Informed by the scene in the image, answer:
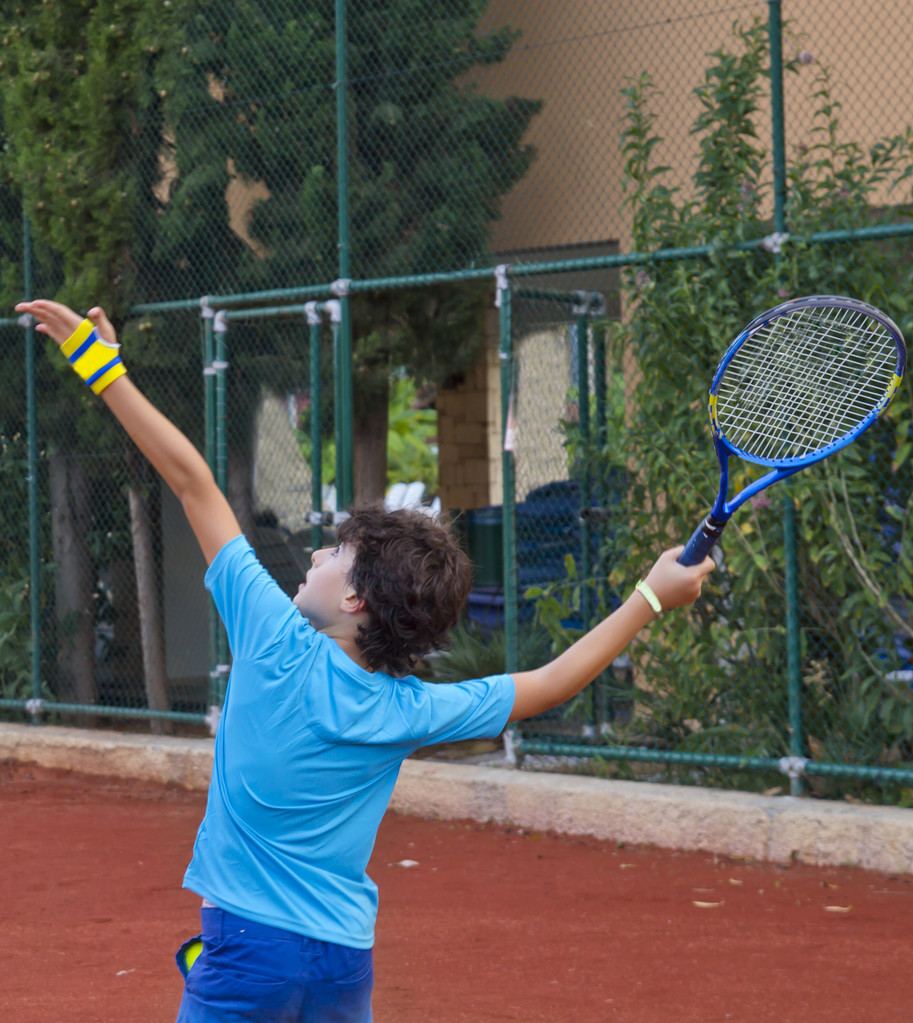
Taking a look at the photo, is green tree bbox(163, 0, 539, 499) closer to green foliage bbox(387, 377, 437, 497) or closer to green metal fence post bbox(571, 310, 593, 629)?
green metal fence post bbox(571, 310, 593, 629)

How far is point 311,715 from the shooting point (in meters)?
2.18

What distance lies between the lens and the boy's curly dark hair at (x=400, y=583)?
221cm

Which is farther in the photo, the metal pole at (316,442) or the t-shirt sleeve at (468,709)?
the metal pole at (316,442)

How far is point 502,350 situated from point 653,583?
454 centimetres

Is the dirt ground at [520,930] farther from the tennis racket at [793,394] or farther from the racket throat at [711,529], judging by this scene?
the racket throat at [711,529]

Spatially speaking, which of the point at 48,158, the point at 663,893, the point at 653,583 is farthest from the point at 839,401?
the point at 48,158

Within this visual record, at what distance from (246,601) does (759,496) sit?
4147 millimetres

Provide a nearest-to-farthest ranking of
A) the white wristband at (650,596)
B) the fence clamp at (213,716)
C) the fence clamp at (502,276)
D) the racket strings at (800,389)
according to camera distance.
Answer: the white wristband at (650,596)
the racket strings at (800,389)
the fence clamp at (502,276)
the fence clamp at (213,716)

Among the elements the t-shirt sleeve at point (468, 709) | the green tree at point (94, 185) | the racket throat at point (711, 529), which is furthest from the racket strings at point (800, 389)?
the green tree at point (94, 185)

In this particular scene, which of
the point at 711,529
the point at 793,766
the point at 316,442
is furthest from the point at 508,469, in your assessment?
the point at 711,529

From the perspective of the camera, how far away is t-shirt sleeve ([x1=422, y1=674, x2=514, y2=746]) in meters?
2.26

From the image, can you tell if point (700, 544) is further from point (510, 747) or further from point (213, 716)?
point (213, 716)

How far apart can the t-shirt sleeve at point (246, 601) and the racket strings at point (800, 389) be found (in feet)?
4.88

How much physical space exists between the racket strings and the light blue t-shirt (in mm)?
1442
